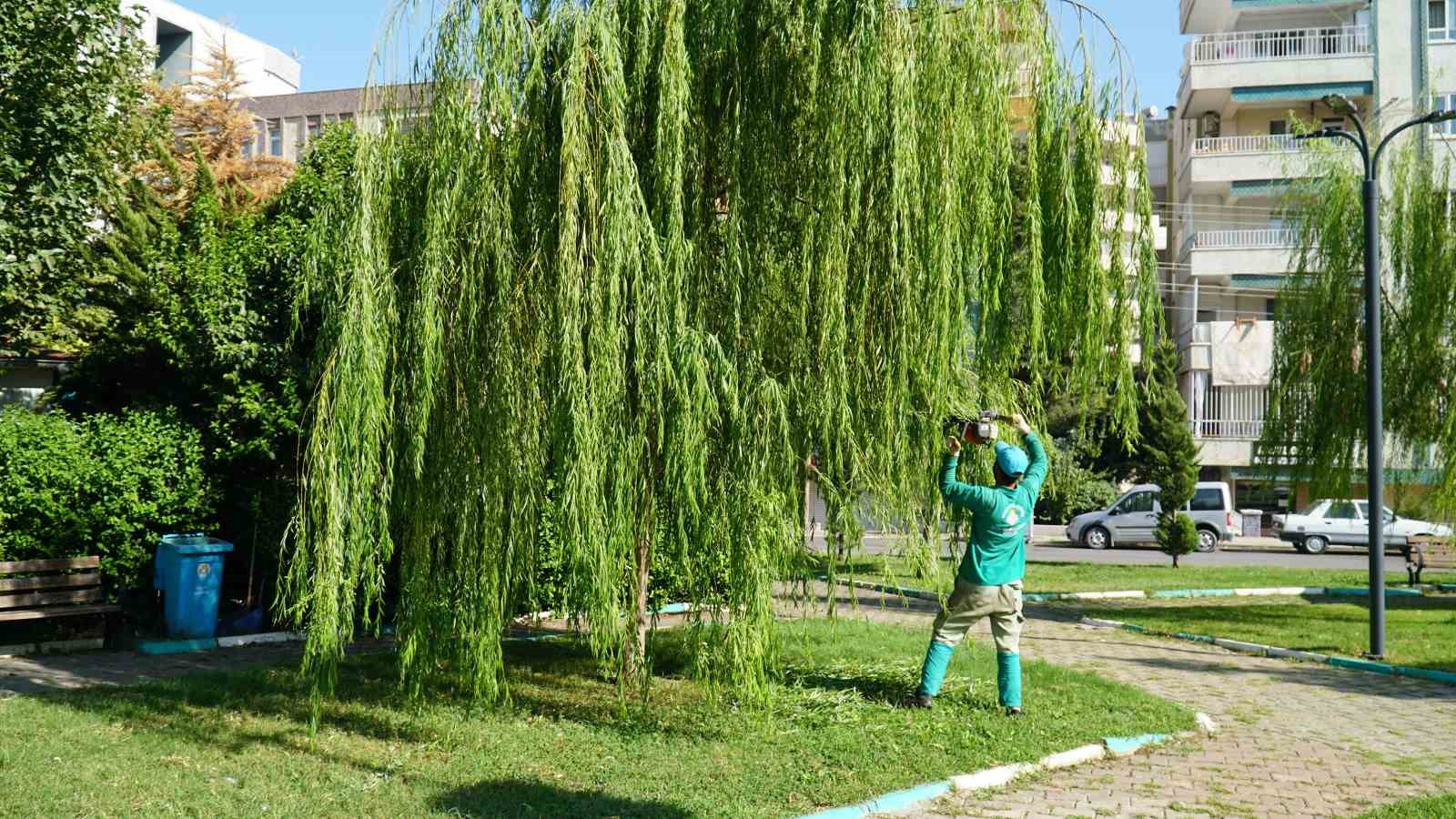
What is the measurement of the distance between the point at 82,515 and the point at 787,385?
8.03 metres

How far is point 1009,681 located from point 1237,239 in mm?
34213

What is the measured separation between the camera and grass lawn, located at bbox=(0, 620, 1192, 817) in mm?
6160

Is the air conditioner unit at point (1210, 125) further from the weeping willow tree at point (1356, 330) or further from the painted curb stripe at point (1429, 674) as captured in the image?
the painted curb stripe at point (1429, 674)

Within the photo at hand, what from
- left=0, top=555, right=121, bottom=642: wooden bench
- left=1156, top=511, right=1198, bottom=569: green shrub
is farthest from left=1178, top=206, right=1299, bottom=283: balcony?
left=0, top=555, right=121, bottom=642: wooden bench

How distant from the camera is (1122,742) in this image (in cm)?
766

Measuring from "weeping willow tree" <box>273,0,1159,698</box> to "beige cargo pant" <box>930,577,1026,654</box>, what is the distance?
30.9 inches

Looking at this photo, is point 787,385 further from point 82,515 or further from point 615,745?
point 82,515

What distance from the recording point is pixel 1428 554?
21.2 metres

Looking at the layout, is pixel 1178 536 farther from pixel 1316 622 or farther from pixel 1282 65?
pixel 1282 65

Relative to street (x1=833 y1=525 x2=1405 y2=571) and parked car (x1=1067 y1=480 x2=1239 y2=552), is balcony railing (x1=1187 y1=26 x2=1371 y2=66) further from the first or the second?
street (x1=833 y1=525 x2=1405 y2=571)

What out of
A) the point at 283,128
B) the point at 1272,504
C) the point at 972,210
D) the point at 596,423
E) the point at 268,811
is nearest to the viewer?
the point at 268,811

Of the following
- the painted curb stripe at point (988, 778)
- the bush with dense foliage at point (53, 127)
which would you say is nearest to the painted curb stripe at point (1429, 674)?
the painted curb stripe at point (988, 778)

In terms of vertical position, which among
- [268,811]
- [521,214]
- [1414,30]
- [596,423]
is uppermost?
[1414,30]

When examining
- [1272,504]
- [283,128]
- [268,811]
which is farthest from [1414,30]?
[283,128]
